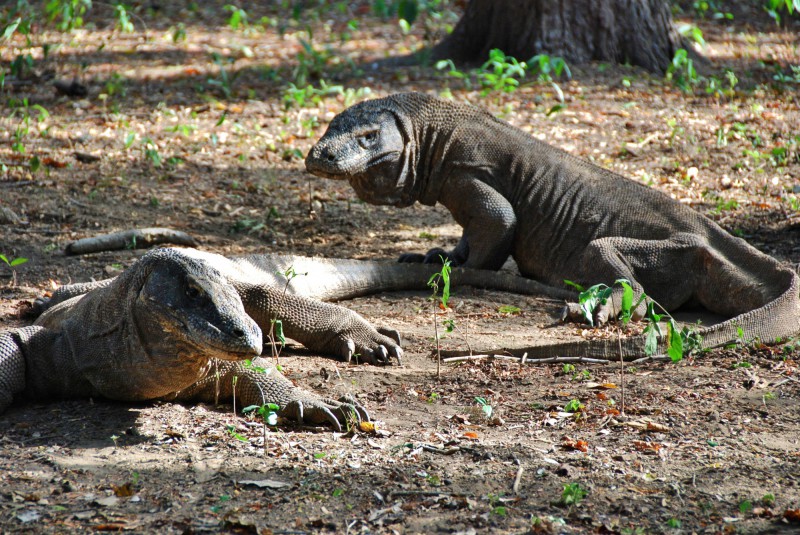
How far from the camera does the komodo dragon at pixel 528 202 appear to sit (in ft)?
17.9

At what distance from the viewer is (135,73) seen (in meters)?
10.5

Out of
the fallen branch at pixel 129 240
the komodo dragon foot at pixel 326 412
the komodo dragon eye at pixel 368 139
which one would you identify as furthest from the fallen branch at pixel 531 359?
the fallen branch at pixel 129 240

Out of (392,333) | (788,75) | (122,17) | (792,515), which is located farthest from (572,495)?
(788,75)

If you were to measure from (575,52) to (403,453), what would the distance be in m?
8.01

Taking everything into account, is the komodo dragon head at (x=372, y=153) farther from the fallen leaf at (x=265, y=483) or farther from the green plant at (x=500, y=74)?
the green plant at (x=500, y=74)

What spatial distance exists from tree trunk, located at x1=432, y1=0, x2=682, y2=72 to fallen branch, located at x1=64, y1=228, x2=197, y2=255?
545 cm

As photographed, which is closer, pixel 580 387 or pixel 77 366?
pixel 77 366

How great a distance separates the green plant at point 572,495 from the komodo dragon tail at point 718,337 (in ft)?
4.99

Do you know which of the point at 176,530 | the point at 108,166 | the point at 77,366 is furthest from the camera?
the point at 108,166

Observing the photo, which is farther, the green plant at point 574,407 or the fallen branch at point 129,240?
the fallen branch at point 129,240

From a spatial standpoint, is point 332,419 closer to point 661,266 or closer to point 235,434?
point 235,434

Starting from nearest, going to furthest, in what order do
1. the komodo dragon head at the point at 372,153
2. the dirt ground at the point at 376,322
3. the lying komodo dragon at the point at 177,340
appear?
the dirt ground at the point at 376,322 → the lying komodo dragon at the point at 177,340 → the komodo dragon head at the point at 372,153

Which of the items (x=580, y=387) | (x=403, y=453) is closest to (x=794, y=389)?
(x=580, y=387)

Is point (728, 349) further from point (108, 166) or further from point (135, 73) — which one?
point (135, 73)
